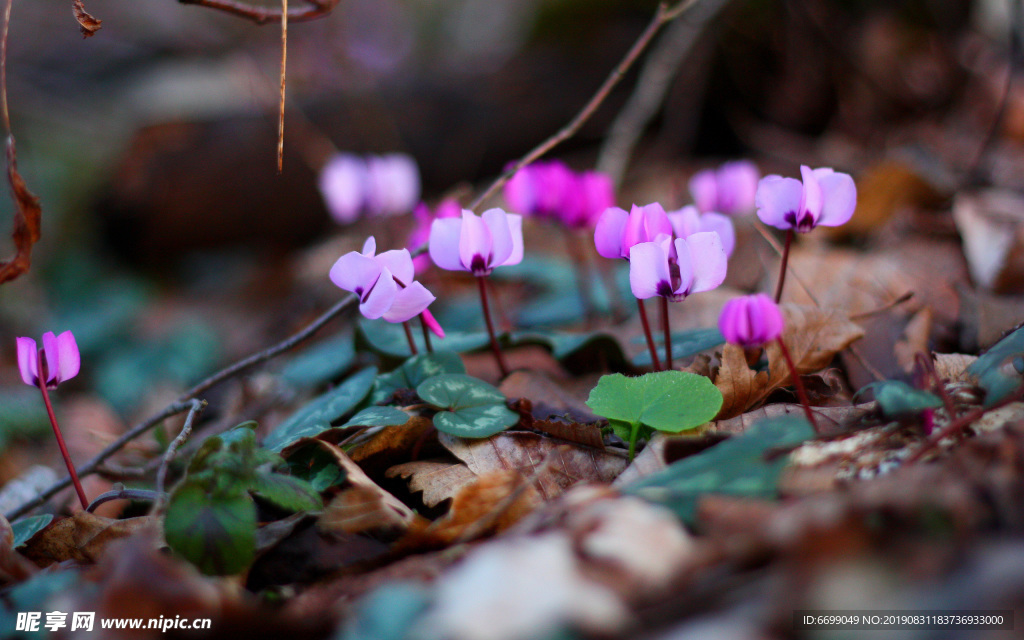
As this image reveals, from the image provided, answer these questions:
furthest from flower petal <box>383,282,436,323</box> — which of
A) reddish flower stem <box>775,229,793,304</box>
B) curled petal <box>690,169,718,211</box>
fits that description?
curled petal <box>690,169,718,211</box>

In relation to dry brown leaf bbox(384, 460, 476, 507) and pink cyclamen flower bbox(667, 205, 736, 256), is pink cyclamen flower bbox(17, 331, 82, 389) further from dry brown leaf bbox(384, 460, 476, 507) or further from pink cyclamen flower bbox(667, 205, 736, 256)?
pink cyclamen flower bbox(667, 205, 736, 256)

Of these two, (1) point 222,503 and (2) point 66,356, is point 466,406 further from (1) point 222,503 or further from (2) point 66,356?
(2) point 66,356

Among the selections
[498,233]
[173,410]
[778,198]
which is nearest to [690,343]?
[778,198]

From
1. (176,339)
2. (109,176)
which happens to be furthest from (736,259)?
(109,176)

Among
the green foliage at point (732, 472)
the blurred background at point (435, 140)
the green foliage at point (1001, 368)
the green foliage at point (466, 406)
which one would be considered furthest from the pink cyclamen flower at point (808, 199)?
the blurred background at point (435, 140)

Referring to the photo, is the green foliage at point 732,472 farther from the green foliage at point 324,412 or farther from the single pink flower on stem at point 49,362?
the single pink flower on stem at point 49,362
